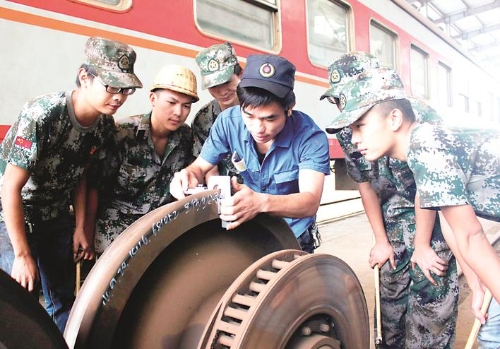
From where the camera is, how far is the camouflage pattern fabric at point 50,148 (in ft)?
5.24

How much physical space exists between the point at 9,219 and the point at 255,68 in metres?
1.05

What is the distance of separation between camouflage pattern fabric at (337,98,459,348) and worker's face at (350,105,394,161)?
18.4 inches

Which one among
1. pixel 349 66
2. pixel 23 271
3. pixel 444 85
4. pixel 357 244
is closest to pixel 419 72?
pixel 444 85

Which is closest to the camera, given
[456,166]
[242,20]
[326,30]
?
[456,166]

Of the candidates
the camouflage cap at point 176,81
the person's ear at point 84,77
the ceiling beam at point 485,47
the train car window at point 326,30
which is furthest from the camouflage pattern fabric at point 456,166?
the ceiling beam at point 485,47

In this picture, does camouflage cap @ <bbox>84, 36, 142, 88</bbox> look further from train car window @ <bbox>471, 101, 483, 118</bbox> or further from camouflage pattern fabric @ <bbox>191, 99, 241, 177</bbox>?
train car window @ <bbox>471, 101, 483, 118</bbox>

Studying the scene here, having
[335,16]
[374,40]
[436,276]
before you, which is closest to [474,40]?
[374,40]

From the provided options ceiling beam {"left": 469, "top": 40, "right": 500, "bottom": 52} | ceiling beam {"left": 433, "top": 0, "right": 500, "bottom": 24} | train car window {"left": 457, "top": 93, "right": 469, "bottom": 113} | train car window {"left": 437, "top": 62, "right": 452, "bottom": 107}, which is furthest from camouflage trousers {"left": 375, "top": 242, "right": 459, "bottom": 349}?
ceiling beam {"left": 469, "top": 40, "right": 500, "bottom": 52}

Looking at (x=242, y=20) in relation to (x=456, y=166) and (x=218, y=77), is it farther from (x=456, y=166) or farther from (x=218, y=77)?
(x=456, y=166)

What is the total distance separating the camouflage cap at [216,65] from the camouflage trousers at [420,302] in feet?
4.11

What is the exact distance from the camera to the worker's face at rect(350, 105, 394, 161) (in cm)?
147

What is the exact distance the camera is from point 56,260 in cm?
204

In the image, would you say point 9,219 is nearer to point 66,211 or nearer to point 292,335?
point 66,211

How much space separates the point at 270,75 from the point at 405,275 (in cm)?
132
